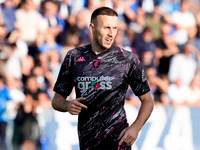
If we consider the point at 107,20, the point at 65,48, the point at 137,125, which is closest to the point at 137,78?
the point at 137,125

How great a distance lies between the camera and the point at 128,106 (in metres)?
7.63

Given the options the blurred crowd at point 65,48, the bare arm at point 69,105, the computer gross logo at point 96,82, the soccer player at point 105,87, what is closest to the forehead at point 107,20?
the soccer player at point 105,87

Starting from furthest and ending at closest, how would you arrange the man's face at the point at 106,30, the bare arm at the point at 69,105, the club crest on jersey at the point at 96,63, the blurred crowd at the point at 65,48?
the blurred crowd at the point at 65,48 → the club crest on jersey at the point at 96,63 → the man's face at the point at 106,30 → the bare arm at the point at 69,105

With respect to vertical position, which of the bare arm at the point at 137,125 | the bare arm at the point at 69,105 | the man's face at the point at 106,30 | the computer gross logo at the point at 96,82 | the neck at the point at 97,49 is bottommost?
the bare arm at the point at 137,125

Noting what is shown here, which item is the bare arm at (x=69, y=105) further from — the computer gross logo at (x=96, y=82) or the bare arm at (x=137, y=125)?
the bare arm at (x=137, y=125)

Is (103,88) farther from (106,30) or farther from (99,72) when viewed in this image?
(106,30)

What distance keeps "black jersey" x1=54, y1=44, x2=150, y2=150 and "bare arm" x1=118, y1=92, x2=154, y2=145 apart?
86 mm

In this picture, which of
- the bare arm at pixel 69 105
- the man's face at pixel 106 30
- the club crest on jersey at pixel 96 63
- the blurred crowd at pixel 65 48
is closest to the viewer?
the bare arm at pixel 69 105

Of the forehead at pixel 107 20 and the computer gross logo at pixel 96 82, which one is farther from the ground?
the forehead at pixel 107 20

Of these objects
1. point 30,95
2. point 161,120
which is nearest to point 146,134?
point 161,120

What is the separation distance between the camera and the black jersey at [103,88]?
411 centimetres

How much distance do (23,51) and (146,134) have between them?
3.41 metres

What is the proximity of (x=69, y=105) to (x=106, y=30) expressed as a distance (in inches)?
30.3

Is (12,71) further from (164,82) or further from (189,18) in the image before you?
(189,18)
